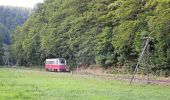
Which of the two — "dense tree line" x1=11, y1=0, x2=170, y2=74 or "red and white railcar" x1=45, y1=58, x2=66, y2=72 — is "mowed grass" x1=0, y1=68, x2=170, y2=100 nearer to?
"dense tree line" x1=11, y1=0, x2=170, y2=74

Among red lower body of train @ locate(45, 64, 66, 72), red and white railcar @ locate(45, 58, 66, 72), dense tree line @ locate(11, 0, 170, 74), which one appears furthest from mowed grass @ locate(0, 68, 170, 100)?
red and white railcar @ locate(45, 58, 66, 72)

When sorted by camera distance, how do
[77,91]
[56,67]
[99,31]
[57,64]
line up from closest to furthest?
[77,91] < [99,31] < [57,64] < [56,67]

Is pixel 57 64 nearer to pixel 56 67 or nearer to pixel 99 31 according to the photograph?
pixel 56 67

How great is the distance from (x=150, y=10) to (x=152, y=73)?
29.6ft

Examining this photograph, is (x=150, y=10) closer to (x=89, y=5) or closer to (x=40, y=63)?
(x=89, y=5)

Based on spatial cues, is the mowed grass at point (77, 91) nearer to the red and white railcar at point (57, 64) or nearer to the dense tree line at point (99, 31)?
the dense tree line at point (99, 31)

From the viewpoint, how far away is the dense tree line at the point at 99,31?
53.1m

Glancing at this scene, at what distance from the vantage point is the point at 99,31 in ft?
242

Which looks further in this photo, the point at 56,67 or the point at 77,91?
the point at 56,67

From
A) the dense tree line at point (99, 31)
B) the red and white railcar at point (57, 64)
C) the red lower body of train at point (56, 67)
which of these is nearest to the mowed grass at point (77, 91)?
the dense tree line at point (99, 31)

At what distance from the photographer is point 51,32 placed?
300 feet

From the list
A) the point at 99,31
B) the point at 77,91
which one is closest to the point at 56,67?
the point at 99,31

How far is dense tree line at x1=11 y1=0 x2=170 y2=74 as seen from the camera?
174ft

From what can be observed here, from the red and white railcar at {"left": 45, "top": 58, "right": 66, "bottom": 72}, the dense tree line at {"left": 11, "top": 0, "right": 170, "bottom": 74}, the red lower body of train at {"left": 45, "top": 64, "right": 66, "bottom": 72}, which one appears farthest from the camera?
the red and white railcar at {"left": 45, "top": 58, "right": 66, "bottom": 72}
